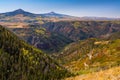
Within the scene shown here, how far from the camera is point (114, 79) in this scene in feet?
100

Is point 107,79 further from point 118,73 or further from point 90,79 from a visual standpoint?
point 90,79

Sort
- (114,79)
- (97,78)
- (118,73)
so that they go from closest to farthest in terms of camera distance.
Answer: (114,79)
(118,73)
(97,78)

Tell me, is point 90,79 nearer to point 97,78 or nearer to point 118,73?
point 97,78

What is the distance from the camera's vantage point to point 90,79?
3688cm

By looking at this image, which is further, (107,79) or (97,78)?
(97,78)

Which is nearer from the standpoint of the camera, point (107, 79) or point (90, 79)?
point (107, 79)

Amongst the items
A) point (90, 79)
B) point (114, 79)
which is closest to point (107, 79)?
point (114, 79)

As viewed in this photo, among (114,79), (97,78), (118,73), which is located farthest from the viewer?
(97,78)

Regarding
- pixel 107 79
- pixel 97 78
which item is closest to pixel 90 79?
pixel 97 78

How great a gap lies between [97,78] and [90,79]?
1.89 metres

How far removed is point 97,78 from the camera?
116 ft

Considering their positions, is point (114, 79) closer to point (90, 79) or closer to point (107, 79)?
point (107, 79)

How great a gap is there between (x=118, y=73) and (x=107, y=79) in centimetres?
193

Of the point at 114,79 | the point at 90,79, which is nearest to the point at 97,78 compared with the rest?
the point at 90,79
